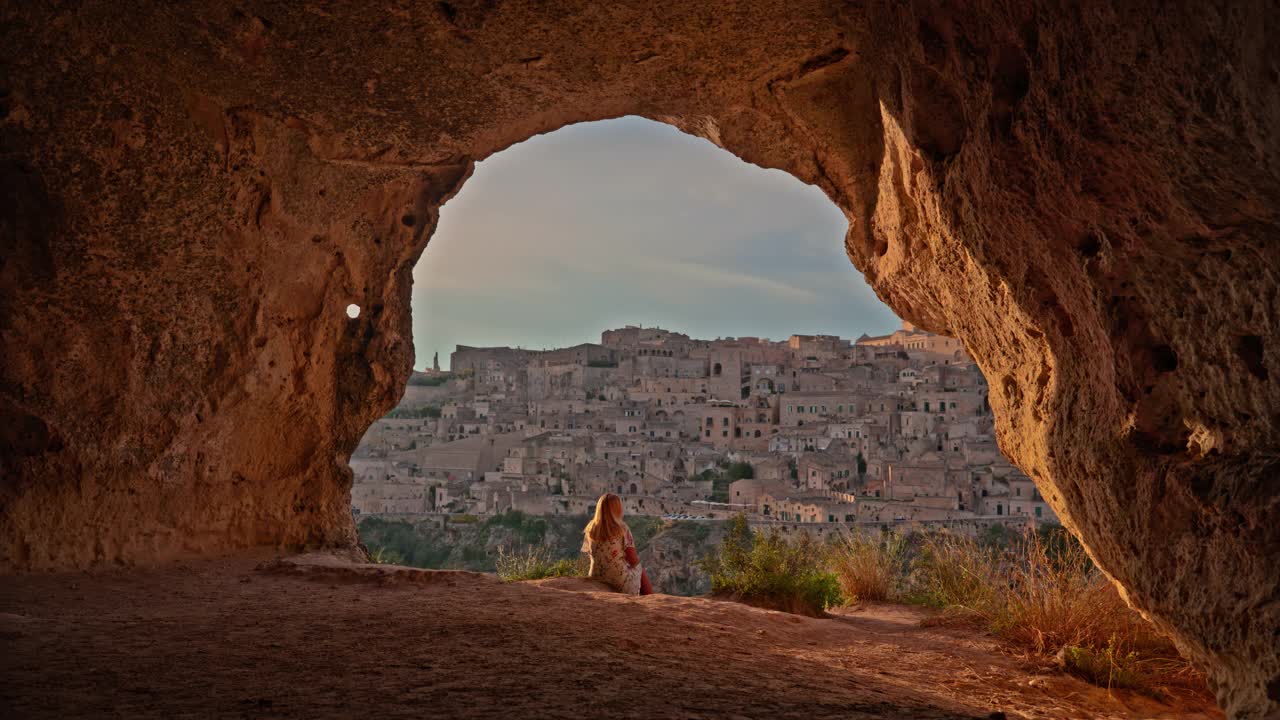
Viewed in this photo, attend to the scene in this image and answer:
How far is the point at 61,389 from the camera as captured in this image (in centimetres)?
559

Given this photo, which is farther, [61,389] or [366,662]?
[61,389]

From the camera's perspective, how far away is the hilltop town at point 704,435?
1841 inches

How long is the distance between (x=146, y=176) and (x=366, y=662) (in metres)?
4.13

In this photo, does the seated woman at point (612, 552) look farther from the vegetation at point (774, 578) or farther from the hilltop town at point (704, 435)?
the hilltop town at point (704, 435)

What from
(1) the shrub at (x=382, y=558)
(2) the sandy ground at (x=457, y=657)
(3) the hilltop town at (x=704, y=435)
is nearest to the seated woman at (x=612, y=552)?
(2) the sandy ground at (x=457, y=657)

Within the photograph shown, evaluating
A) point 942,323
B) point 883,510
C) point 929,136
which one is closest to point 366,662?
point 929,136

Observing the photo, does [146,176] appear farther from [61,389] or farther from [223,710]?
[223,710]

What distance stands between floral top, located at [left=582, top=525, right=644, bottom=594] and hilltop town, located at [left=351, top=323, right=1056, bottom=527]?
29258 mm

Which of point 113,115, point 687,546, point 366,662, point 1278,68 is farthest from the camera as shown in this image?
point 687,546

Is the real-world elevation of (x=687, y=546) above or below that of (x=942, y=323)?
below

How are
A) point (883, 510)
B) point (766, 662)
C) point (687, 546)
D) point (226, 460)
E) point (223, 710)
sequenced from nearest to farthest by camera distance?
point (223, 710) → point (766, 662) → point (226, 460) → point (687, 546) → point (883, 510)

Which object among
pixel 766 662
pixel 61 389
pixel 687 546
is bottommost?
pixel 687 546

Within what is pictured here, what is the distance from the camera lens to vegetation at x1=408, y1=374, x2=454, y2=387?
84625 mm

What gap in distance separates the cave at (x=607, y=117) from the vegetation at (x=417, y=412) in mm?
68647
